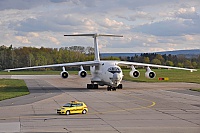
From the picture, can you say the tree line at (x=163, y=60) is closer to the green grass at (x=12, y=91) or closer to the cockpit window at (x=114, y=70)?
the green grass at (x=12, y=91)

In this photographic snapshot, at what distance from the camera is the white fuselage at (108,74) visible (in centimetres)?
4594

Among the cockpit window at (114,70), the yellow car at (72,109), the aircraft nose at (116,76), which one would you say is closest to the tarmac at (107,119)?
the yellow car at (72,109)

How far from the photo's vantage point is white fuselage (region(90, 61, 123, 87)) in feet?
151

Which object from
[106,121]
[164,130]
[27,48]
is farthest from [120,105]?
[27,48]

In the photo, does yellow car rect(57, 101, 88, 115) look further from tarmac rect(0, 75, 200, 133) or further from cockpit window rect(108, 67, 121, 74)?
cockpit window rect(108, 67, 121, 74)

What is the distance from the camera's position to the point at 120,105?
32.0 metres

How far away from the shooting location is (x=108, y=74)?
46.6 meters

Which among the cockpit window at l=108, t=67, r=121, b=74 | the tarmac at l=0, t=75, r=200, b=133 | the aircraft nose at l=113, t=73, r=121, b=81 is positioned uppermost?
the cockpit window at l=108, t=67, r=121, b=74

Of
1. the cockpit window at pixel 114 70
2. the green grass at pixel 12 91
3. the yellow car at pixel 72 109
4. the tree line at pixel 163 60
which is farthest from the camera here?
the tree line at pixel 163 60

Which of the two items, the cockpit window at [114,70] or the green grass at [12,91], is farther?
the cockpit window at [114,70]

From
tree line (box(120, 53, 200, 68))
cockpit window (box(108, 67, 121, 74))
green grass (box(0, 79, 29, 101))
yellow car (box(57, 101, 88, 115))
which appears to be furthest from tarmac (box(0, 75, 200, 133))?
tree line (box(120, 53, 200, 68))

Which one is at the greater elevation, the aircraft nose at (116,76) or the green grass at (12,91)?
the aircraft nose at (116,76)

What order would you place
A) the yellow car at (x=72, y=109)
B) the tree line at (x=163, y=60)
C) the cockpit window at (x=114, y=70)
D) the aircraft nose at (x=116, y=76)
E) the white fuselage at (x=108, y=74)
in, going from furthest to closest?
the tree line at (x=163, y=60)
the cockpit window at (x=114, y=70)
the white fuselage at (x=108, y=74)
the aircraft nose at (x=116, y=76)
the yellow car at (x=72, y=109)

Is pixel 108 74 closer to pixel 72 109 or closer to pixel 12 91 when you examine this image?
pixel 12 91
